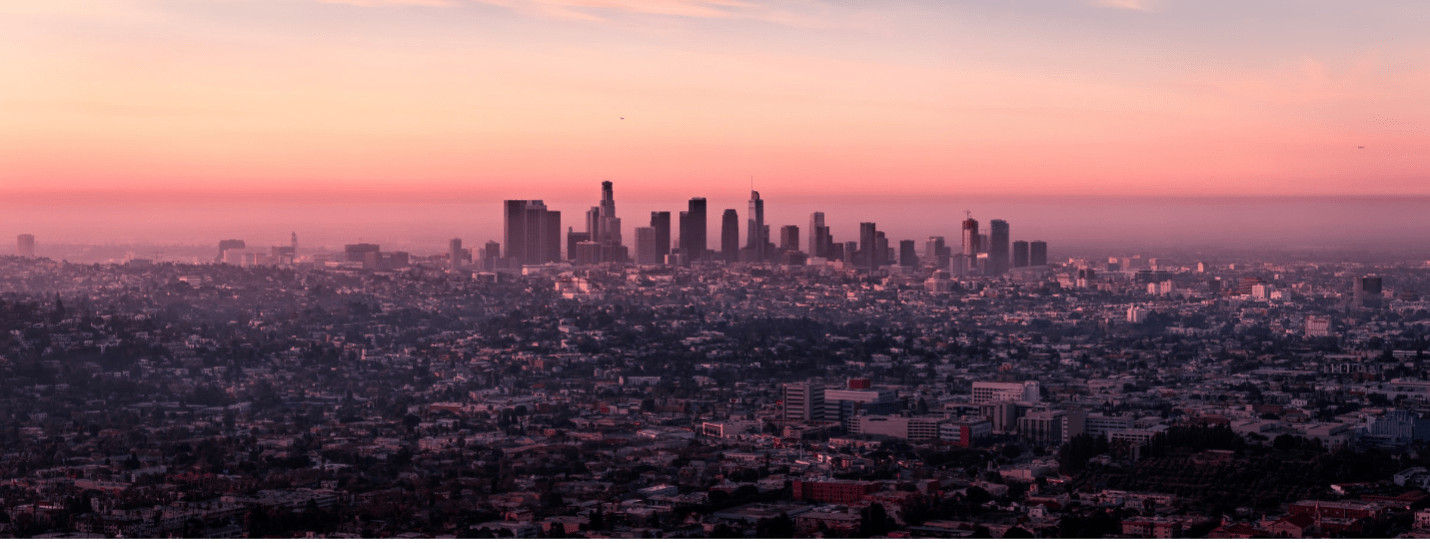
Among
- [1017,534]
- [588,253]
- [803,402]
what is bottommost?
[1017,534]

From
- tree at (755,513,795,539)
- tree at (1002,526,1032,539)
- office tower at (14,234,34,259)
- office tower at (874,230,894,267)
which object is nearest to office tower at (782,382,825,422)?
tree at (755,513,795,539)

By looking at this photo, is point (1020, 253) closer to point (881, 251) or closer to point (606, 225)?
point (881, 251)

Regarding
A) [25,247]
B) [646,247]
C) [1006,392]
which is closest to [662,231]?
[646,247]

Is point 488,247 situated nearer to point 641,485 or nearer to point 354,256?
point 354,256

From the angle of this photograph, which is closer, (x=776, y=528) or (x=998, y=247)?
(x=776, y=528)

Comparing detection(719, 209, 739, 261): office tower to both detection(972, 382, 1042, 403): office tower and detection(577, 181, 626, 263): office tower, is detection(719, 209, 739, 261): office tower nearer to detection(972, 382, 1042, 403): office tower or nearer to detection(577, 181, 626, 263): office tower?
detection(577, 181, 626, 263): office tower

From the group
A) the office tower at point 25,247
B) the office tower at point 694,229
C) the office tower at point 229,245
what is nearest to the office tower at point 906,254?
the office tower at point 694,229
